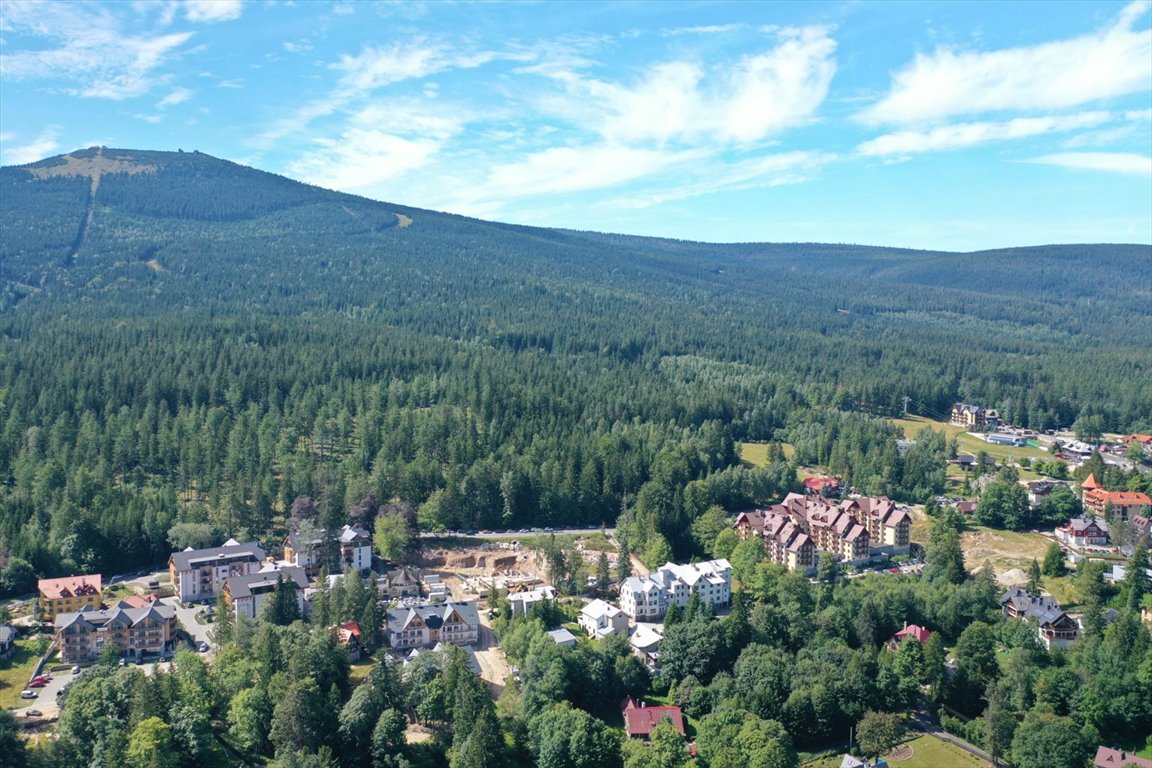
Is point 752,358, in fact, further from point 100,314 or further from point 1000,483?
point 100,314

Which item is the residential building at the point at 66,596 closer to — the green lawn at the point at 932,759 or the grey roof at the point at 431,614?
the grey roof at the point at 431,614

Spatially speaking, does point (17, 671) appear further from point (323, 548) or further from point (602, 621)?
point (602, 621)

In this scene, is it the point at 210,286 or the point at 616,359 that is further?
the point at 210,286

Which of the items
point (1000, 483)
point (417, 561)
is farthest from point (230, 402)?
point (1000, 483)

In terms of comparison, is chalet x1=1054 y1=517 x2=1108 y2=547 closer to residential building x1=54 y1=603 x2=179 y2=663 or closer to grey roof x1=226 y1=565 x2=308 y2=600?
grey roof x1=226 y1=565 x2=308 y2=600

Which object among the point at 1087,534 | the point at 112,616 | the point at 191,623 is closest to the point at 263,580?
the point at 191,623

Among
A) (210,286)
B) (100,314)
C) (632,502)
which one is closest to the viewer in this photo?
(632,502)
